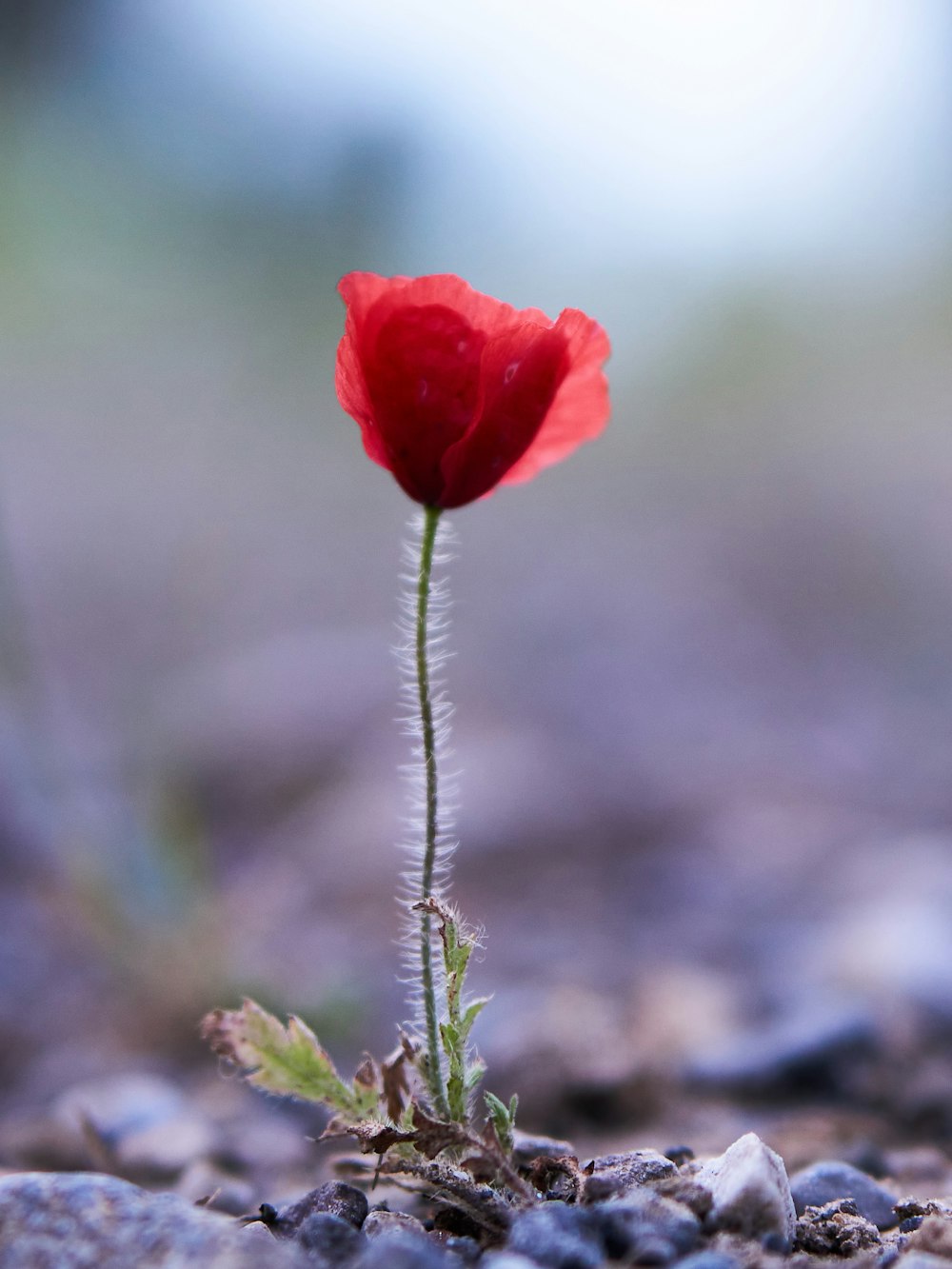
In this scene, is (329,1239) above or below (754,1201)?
below

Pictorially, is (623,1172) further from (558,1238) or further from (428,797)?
(428,797)

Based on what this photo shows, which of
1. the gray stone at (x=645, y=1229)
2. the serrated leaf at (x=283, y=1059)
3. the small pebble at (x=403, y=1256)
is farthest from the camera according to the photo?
the serrated leaf at (x=283, y=1059)

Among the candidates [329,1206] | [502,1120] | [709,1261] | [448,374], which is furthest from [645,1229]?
[448,374]

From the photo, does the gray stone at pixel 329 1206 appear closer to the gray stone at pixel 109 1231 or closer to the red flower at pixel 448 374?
the gray stone at pixel 109 1231

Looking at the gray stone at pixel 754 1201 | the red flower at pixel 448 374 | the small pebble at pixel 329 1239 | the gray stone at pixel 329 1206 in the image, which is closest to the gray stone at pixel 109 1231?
the small pebble at pixel 329 1239

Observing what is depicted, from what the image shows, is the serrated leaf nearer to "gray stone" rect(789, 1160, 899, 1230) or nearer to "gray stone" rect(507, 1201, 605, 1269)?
"gray stone" rect(507, 1201, 605, 1269)

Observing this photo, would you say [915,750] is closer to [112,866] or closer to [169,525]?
[112,866]

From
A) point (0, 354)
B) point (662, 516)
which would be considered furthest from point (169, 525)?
point (662, 516)
